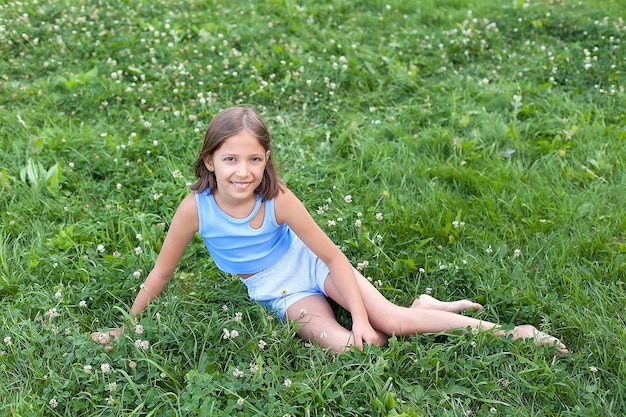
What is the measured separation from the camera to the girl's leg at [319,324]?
3.20m

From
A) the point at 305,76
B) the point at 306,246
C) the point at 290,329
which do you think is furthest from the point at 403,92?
the point at 290,329

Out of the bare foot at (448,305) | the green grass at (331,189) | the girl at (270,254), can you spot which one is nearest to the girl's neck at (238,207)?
the girl at (270,254)

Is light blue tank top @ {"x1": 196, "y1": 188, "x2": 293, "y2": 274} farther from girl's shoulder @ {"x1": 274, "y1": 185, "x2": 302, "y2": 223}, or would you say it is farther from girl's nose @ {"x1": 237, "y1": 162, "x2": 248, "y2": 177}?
girl's nose @ {"x1": 237, "y1": 162, "x2": 248, "y2": 177}

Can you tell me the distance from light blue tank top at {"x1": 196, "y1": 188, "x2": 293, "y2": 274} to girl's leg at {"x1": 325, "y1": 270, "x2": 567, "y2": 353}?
13.8 inches

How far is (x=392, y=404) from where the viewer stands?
2840mm

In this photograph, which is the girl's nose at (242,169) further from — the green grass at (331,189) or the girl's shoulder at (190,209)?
the green grass at (331,189)

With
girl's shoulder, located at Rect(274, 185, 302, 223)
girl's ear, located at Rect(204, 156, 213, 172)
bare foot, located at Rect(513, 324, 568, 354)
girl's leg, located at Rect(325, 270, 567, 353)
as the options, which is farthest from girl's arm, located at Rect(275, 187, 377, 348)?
bare foot, located at Rect(513, 324, 568, 354)

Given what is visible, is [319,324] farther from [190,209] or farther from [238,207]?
[190,209]

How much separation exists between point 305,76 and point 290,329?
322 cm

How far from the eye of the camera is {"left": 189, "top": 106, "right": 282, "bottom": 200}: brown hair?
120 inches

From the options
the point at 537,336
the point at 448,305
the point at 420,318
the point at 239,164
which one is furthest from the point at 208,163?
the point at 537,336

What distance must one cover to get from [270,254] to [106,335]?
90 centimetres

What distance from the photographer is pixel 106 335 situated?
317cm

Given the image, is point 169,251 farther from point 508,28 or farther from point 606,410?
point 508,28
